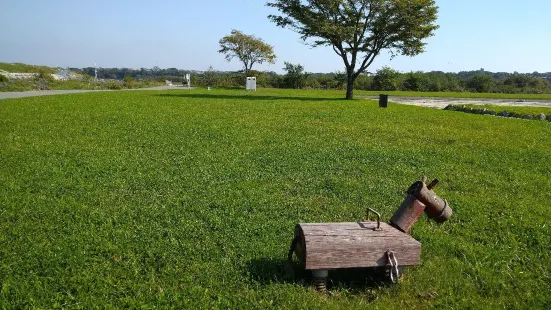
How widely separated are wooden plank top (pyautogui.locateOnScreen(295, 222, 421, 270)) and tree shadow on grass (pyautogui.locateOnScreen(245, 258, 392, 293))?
21 centimetres

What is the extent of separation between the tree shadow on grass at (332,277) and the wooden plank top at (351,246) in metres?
0.21

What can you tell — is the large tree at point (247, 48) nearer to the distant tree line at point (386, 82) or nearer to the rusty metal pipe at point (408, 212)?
the distant tree line at point (386, 82)

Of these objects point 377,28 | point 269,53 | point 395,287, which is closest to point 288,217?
point 395,287

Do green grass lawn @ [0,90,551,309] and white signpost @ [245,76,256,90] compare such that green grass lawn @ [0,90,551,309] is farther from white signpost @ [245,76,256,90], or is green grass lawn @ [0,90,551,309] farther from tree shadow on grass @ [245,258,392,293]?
white signpost @ [245,76,256,90]

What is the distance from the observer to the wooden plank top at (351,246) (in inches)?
118

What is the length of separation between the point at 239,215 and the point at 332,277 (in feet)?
5.19

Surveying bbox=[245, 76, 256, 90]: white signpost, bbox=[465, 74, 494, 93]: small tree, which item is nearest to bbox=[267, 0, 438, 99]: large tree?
bbox=[245, 76, 256, 90]: white signpost

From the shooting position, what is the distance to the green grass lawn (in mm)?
3184

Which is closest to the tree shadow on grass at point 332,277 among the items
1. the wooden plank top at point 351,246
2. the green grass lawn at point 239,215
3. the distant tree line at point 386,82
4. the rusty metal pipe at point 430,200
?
the green grass lawn at point 239,215

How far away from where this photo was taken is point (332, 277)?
336 centimetres

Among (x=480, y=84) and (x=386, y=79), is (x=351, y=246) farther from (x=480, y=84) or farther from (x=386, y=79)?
(x=480, y=84)

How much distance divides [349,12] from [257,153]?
20336 mm

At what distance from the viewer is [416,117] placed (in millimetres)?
15695

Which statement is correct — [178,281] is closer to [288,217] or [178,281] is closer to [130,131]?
[288,217]
